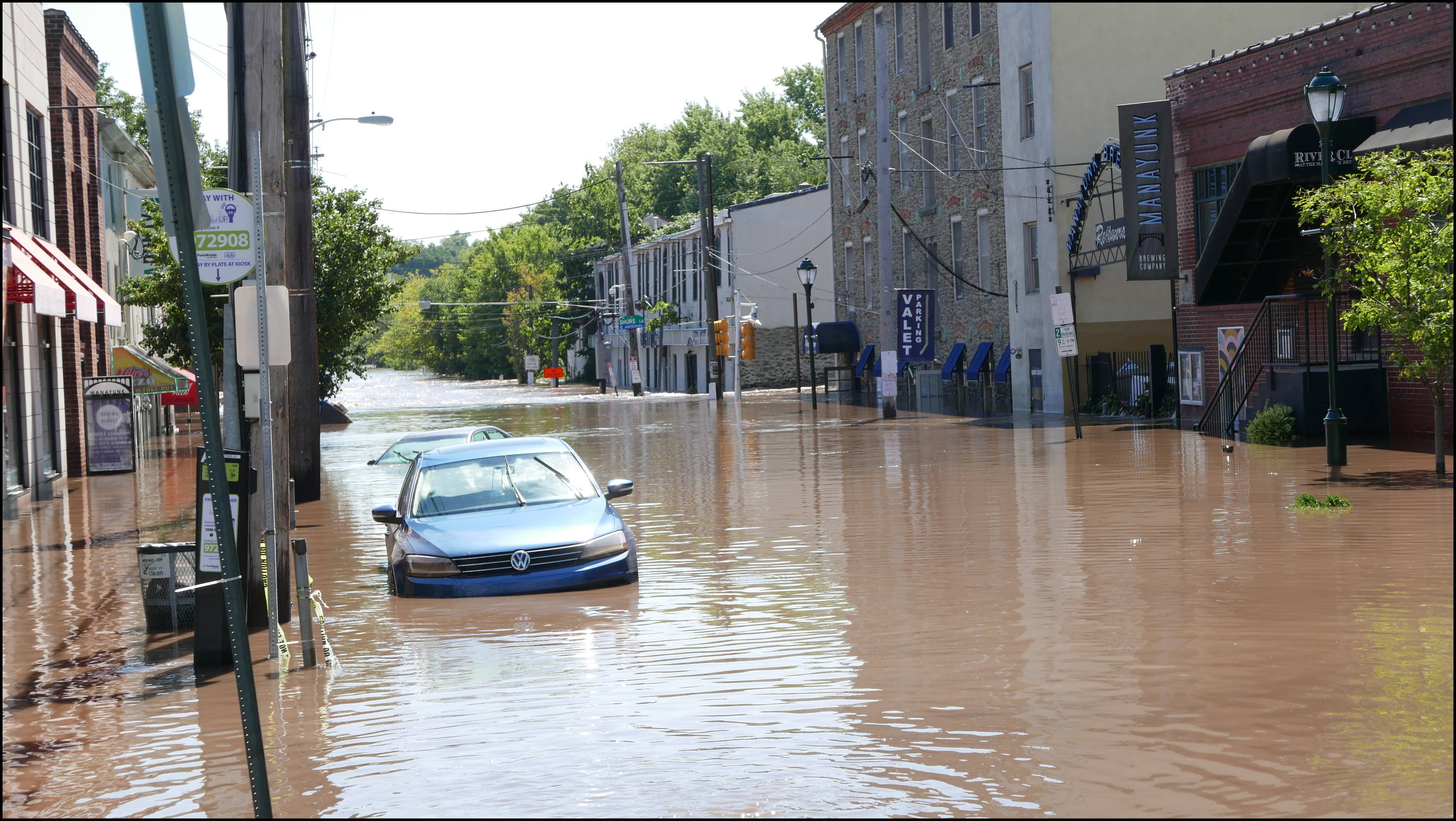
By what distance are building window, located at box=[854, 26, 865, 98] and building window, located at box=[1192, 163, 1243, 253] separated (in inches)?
978

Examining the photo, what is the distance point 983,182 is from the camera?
4094cm

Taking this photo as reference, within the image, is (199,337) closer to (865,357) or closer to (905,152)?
(905,152)

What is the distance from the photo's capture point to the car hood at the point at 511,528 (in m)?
11.4

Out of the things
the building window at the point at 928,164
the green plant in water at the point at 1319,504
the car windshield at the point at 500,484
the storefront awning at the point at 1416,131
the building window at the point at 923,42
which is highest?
the building window at the point at 923,42

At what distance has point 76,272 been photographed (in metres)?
27.2

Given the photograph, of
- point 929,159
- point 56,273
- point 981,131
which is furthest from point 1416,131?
point 929,159

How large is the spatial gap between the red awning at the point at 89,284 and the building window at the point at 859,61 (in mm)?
28973

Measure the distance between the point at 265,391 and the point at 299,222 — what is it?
31.7 feet

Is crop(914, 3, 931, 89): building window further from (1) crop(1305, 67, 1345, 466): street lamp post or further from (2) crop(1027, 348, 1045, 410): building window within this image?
(1) crop(1305, 67, 1345, 466): street lamp post

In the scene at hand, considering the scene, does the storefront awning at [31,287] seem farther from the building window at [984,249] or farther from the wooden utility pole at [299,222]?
the building window at [984,249]

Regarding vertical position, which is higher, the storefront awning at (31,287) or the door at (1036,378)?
the storefront awning at (31,287)

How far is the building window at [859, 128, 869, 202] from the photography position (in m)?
51.2

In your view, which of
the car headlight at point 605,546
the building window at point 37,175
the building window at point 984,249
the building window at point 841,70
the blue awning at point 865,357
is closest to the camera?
the car headlight at point 605,546

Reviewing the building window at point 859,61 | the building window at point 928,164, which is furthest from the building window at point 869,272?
the building window at point 928,164
